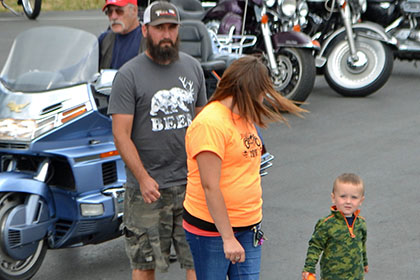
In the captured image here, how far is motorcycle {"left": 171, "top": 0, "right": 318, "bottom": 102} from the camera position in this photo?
1023cm

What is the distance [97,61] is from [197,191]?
1.93 metres

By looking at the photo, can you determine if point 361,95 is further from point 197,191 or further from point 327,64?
point 197,191

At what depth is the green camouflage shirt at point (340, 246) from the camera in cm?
422

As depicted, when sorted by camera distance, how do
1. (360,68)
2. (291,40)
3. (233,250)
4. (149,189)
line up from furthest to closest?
(360,68) < (291,40) < (149,189) < (233,250)

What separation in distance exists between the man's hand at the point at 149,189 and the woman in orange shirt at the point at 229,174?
629 millimetres

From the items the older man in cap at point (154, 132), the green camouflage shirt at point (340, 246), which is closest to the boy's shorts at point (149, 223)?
the older man in cap at point (154, 132)

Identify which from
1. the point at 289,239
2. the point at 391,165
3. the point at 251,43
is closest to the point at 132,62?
the point at 289,239

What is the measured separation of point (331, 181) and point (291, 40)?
9.76 ft

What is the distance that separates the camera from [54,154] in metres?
5.06

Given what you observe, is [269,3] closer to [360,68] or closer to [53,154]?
[360,68]

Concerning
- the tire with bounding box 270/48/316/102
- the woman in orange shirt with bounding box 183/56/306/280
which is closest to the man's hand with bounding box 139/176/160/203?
the woman in orange shirt with bounding box 183/56/306/280

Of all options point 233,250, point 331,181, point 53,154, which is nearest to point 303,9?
point 331,181

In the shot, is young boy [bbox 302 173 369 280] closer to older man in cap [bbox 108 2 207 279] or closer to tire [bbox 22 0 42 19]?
older man in cap [bbox 108 2 207 279]

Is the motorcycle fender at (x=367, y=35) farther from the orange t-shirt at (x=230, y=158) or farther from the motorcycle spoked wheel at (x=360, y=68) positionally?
the orange t-shirt at (x=230, y=158)
